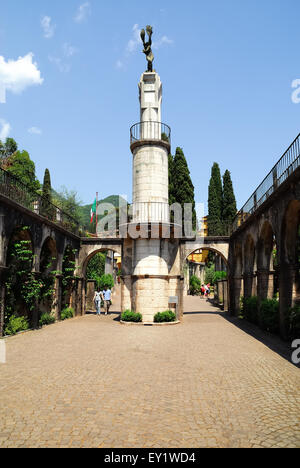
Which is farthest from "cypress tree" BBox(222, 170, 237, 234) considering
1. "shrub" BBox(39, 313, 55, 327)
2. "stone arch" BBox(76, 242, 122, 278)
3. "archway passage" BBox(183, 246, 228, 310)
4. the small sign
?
"shrub" BBox(39, 313, 55, 327)

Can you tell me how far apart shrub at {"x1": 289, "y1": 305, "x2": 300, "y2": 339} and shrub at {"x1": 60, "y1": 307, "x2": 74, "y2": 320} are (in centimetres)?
1287

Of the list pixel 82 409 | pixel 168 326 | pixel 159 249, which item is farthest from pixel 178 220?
pixel 82 409

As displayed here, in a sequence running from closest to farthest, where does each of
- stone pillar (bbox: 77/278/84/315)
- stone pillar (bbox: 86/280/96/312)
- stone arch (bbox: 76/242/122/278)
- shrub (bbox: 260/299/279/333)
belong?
shrub (bbox: 260/299/279/333)
stone pillar (bbox: 77/278/84/315)
stone arch (bbox: 76/242/122/278)
stone pillar (bbox: 86/280/96/312)

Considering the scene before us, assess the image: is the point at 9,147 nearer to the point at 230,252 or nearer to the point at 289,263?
the point at 230,252

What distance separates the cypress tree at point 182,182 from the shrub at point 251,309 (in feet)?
69.0

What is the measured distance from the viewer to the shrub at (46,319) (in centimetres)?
1724

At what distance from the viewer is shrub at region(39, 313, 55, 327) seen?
56.6 feet

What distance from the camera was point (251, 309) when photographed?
706 inches

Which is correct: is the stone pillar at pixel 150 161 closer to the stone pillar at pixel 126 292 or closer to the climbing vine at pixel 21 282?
the stone pillar at pixel 126 292

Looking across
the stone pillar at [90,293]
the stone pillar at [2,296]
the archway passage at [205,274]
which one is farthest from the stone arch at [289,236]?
the archway passage at [205,274]

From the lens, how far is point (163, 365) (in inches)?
345

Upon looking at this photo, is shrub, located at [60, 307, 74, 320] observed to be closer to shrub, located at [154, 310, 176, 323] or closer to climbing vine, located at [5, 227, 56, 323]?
climbing vine, located at [5, 227, 56, 323]

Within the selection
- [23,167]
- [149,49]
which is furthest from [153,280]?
[23,167]

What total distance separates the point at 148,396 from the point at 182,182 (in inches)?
1372
